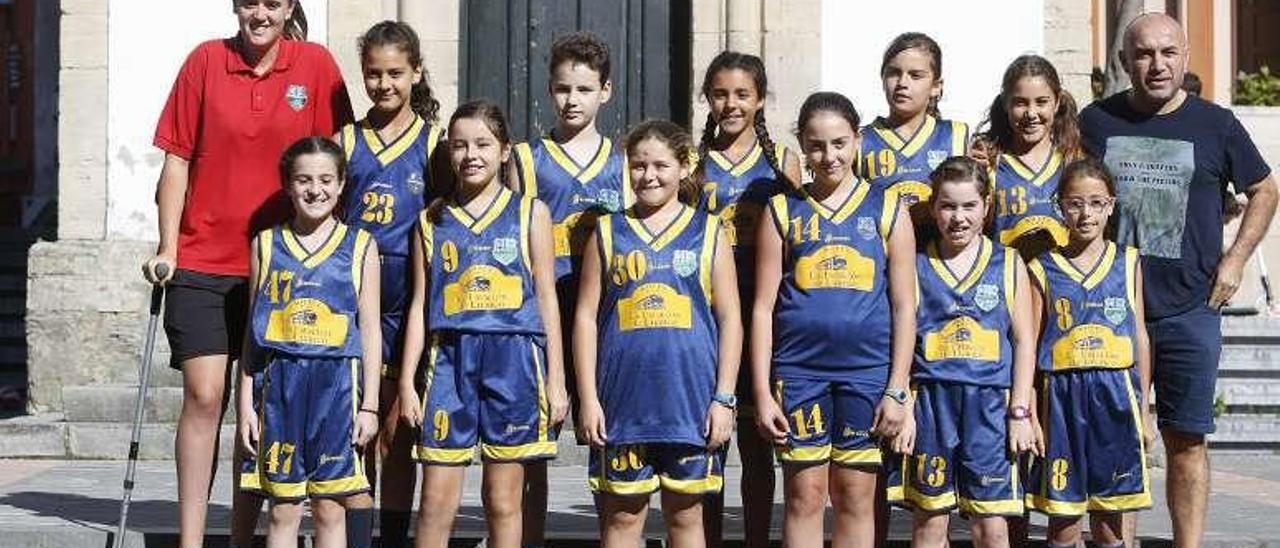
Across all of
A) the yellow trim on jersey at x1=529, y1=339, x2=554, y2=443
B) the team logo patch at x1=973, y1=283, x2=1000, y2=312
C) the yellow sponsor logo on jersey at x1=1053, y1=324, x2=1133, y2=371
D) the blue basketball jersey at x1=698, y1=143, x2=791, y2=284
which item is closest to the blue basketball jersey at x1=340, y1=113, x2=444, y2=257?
the yellow trim on jersey at x1=529, y1=339, x2=554, y2=443

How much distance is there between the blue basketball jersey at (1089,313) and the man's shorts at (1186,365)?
16.2 inches

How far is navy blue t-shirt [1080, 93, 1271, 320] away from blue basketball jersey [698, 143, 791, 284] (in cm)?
119

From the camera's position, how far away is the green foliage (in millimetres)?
17734

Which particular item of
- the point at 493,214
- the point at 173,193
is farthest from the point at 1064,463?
the point at 173,193

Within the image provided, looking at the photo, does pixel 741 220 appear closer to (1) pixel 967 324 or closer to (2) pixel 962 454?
(1) pixel 967 324

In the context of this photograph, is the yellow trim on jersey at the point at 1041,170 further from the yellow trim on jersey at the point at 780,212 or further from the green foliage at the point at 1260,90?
the green foliage at the point at 1260,90

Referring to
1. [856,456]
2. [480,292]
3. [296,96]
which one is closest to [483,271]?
[480,292]

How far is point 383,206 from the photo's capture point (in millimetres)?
8312

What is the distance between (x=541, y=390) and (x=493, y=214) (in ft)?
1.92

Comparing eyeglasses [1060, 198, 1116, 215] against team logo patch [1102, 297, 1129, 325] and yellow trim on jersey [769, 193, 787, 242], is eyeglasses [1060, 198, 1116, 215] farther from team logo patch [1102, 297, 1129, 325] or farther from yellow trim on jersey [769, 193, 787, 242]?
yellow trim on jersey [769, 193, 787, 242]

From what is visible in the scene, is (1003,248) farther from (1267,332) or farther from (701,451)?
(1267,332)

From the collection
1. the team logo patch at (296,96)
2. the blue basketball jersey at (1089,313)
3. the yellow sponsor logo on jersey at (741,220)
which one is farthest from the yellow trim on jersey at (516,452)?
the blue basketball jersey at (1089,313)

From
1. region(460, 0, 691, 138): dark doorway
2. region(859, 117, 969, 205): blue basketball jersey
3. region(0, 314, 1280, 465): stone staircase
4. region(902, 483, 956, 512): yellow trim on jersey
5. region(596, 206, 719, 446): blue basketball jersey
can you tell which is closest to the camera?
region(596, 206, 719, 446): blue basketball jersey

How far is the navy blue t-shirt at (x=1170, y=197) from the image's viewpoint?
870cm
